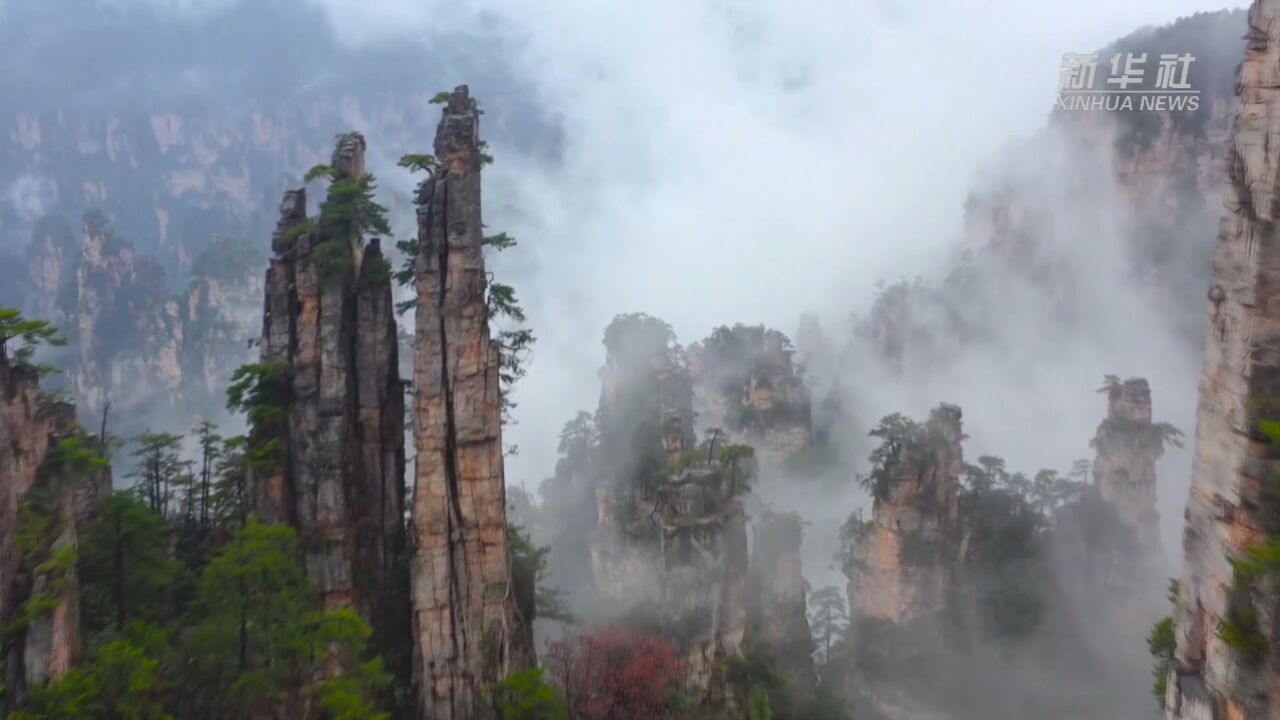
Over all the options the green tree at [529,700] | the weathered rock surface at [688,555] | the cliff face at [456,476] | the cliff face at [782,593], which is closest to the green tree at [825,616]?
the cliff face at [782,593]

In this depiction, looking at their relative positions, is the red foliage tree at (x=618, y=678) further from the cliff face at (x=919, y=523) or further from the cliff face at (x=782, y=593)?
the cliff face at (x=919, y=523)

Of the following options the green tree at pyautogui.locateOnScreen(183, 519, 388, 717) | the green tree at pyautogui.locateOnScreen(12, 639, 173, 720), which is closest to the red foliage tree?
the green tree at pyautogui.locateOnScreen(183, 519, 388, 717)

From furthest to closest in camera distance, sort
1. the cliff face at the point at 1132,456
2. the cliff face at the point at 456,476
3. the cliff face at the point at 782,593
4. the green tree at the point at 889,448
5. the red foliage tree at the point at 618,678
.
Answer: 1. the cliff face at the point at 1132,456
2. the green tree at the point at 889,448
3. the cliff face at the point at 782,593
4. the red foliage tree at the point at 618,678
5. the cliff face at the point at 456,476

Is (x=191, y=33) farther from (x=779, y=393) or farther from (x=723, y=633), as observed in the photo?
(x=723, y=633)

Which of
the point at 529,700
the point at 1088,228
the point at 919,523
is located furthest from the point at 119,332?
the point at 1088,228

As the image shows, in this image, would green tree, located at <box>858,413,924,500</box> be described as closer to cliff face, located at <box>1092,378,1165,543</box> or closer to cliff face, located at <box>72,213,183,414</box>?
cliff face, located at <box>1092,378,1165,543</box>

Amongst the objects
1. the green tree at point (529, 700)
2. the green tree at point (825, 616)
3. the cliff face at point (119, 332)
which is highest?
the cliff face at point (119, 332)
